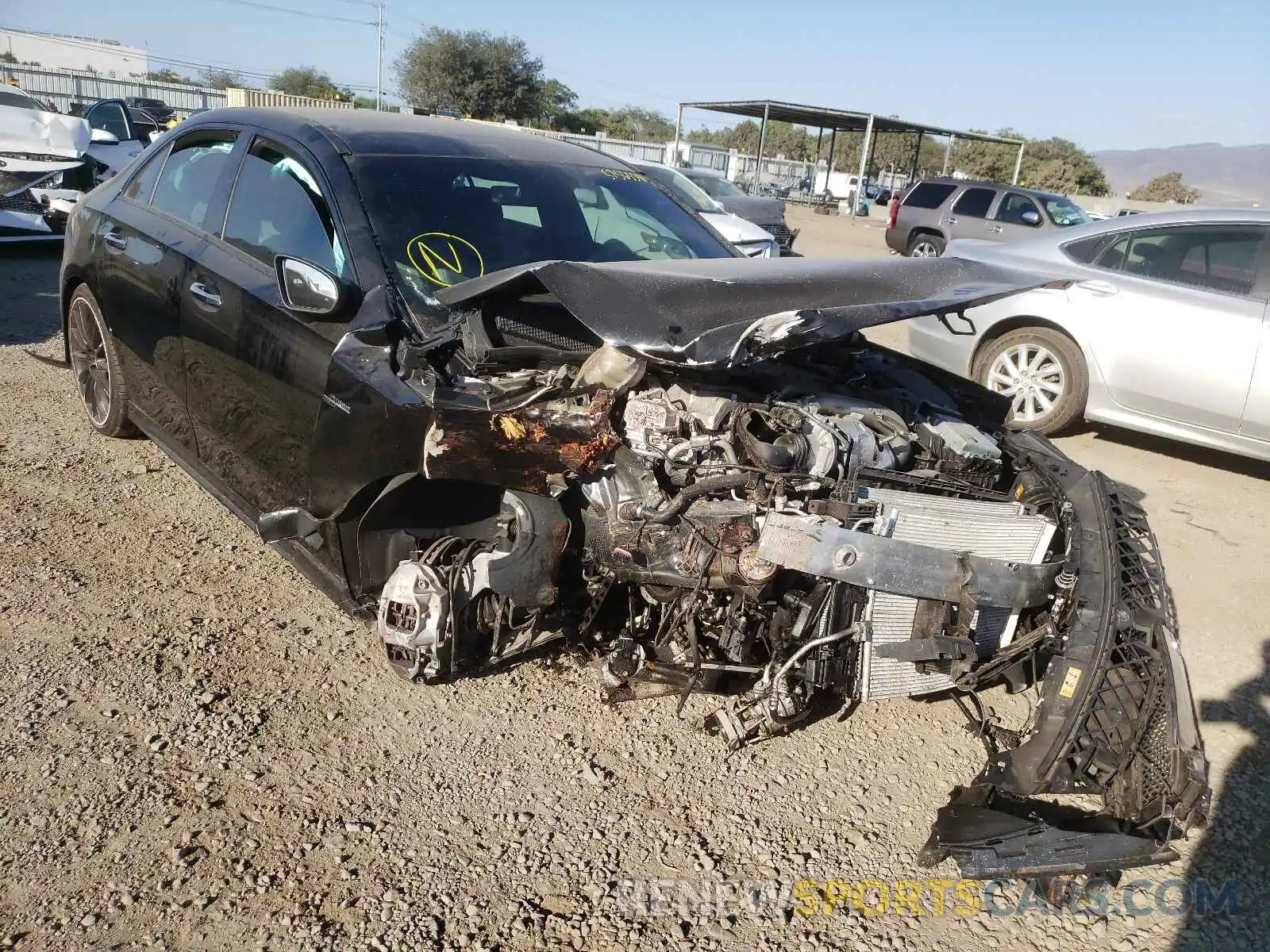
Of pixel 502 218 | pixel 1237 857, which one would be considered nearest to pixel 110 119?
pixel 502 218

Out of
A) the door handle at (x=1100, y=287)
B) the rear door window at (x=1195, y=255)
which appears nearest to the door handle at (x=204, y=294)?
the door handle at (x=1100, y=287)

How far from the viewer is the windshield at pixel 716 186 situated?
53.9 ft

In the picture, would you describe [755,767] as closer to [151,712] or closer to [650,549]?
[650,549]

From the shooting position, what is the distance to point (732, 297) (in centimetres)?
274

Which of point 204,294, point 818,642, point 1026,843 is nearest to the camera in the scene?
point 1026,843

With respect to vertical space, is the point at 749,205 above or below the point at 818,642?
above

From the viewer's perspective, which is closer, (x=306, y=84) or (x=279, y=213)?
(x=279, y=213)

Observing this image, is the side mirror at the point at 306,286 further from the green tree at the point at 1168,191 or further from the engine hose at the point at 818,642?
the green tree at the point at 1168,191

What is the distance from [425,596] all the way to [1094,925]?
2.06m

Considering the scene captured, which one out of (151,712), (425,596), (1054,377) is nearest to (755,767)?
(425,596)

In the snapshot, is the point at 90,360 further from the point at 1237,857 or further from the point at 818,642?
the point at 1237,857

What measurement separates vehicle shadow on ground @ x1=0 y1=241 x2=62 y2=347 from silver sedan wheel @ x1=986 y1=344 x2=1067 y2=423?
7.00 metres

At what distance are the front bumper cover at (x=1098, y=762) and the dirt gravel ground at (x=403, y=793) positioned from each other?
297 mm

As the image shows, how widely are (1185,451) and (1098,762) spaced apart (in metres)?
4.94
